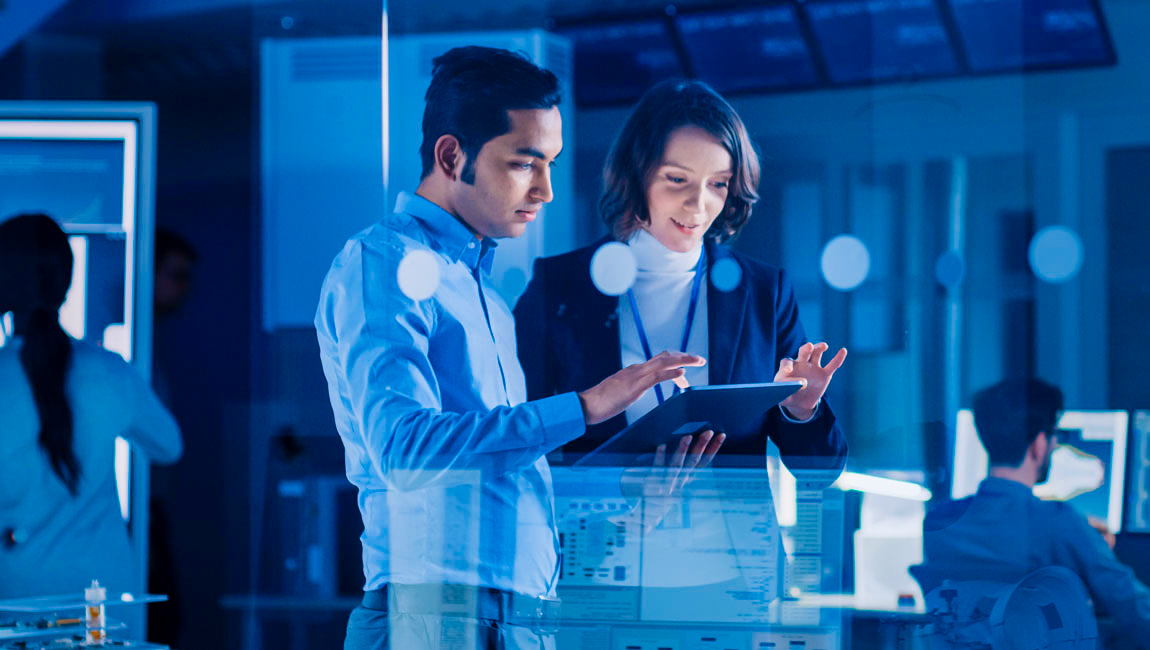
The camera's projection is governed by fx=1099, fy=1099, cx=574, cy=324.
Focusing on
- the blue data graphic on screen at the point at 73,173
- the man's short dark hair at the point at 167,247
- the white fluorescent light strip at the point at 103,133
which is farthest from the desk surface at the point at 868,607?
the man's short dark hair at the point at 167,247

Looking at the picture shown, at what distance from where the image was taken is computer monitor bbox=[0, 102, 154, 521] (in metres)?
3.13

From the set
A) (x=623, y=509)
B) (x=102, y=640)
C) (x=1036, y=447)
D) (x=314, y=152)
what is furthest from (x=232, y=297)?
(x=1036, y=447)

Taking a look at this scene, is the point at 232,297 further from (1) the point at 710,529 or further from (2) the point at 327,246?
(1) the point at 710,529

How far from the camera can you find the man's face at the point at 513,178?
214 cm

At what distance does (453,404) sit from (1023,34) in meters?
1.48

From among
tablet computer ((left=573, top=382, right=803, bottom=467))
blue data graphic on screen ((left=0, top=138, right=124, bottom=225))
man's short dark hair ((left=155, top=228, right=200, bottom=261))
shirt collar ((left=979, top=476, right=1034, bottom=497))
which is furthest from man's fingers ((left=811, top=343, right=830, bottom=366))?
man's short dark hair ((left=155, top=228, right=200, bottom=261))

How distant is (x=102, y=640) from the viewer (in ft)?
7.22

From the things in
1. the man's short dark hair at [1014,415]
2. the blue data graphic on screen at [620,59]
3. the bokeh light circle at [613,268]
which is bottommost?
the man's short dark hair at [1014,415]

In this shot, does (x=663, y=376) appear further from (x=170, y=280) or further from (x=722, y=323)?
(x=170, y=280)

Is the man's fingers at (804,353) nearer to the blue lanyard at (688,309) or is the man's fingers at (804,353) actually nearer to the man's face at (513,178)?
the blue lanyard at (688,309)

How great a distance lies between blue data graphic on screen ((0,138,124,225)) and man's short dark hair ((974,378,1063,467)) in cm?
242

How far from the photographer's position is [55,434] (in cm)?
273

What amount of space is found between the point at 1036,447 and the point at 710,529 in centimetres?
78

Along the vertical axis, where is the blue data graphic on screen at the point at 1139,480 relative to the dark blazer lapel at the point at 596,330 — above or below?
below
